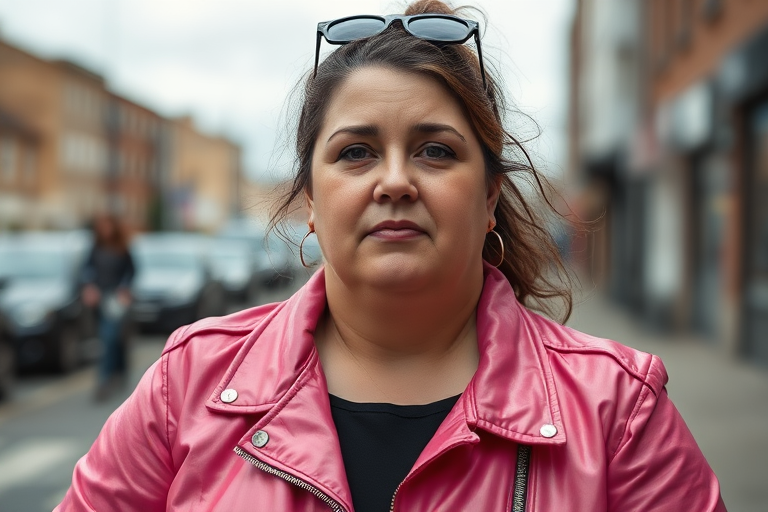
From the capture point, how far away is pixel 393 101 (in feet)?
6.70

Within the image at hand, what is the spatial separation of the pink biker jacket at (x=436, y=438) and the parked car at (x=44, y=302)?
30.7 feet

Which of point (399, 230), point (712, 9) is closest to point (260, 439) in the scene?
point (399, 230)

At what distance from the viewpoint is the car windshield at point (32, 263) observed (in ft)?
41.2

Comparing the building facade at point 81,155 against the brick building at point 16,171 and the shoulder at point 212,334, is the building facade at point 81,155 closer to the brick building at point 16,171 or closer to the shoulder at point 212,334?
the brick building at point 16,171

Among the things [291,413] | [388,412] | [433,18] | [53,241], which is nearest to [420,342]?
[388,412]

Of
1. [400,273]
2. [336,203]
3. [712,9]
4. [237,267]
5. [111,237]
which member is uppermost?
[712,9]

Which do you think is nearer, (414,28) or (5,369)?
(414,28)

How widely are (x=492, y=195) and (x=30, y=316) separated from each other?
34.1ft

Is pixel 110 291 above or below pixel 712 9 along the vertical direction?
below

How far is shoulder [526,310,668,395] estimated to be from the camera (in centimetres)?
197

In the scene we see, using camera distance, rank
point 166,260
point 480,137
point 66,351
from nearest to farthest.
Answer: point 480,137 < point 66,351 < point 166,260

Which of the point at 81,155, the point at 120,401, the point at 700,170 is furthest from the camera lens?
the point at 81,155

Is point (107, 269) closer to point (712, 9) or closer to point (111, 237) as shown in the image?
point (111, 237)

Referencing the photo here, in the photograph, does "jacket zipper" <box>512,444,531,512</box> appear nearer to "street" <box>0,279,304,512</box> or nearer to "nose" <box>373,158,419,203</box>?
"nose" <box>373,158,419,203</box>
